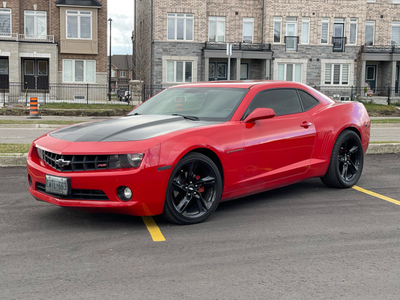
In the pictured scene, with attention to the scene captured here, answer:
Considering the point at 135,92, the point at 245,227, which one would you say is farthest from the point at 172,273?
the point at 135,92

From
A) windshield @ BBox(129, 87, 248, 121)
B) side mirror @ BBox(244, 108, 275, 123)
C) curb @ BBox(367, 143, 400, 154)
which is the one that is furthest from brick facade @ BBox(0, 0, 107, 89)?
side mirror @ BBox(244, 108, 275, 123)

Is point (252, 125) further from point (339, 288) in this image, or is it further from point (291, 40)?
point (291, 40)

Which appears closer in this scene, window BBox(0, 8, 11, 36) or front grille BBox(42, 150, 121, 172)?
front grille BBox(42, 150, 121, 172)

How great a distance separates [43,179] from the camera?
5184mm

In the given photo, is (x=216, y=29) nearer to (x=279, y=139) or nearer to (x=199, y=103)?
(x=199, y=103)

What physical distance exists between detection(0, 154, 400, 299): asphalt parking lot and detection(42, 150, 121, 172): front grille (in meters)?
0.66

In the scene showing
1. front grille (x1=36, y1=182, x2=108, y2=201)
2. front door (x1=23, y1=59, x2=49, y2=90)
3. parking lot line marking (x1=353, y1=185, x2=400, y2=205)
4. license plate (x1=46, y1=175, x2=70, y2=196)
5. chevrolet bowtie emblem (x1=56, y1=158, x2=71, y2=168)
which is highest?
front door (x1=23, y1=59, x2=49, y2=90)

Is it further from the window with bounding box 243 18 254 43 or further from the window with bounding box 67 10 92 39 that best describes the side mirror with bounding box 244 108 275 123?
the window with bounding box 243 18 254 43

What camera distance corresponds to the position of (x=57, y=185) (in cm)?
500

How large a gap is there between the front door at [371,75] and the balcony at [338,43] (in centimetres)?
432

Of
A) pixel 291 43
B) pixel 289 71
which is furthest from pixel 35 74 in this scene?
pixel 291 43

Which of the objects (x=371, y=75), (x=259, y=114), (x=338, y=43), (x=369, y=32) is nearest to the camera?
(x=259, y=114)

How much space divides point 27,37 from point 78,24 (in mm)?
3760

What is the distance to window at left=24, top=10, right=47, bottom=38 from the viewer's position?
1419 inches
